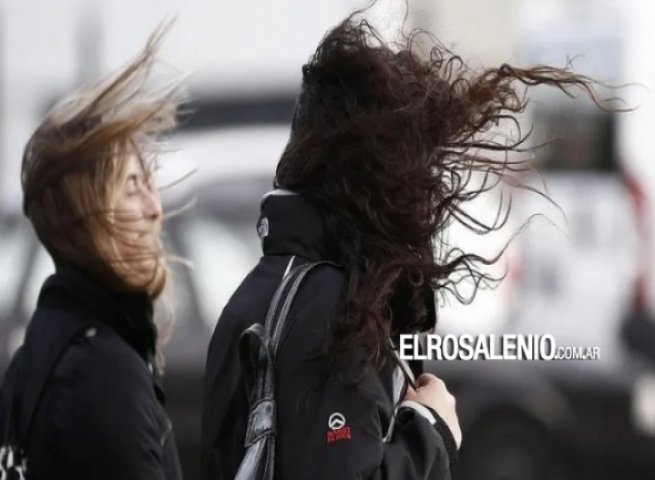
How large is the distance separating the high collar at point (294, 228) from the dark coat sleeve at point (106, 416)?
615 millimetres

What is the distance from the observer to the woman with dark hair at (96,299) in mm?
3205

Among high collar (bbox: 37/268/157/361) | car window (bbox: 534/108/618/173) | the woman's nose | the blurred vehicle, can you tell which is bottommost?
the blurred vehicle

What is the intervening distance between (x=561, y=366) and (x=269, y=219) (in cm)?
663

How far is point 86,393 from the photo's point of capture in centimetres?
323

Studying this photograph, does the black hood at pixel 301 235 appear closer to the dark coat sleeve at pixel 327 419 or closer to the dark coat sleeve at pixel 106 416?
the dark coat sleeve at pixel 327 419

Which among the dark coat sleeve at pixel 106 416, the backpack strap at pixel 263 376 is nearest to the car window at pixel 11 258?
the dark coat sleeve at pixel 106 416

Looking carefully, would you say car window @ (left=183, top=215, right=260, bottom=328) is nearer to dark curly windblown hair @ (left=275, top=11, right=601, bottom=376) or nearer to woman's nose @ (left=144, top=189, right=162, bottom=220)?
woman's nose @ (left=144, top=189, right=162, bottom=220)

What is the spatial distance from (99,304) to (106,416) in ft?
1.05

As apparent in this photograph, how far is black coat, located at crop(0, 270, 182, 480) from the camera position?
3.19 metres

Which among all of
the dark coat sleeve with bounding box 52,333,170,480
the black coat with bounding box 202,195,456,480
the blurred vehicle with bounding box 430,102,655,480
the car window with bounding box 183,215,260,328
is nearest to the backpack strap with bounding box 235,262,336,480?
the black coat with bounding box 202,195,456,480

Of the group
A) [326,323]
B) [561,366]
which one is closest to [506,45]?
[561,366]

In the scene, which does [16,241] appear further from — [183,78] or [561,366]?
[183,78]

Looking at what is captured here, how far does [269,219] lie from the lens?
276cm

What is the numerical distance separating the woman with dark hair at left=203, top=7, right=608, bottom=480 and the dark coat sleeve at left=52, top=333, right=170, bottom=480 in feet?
1.57
